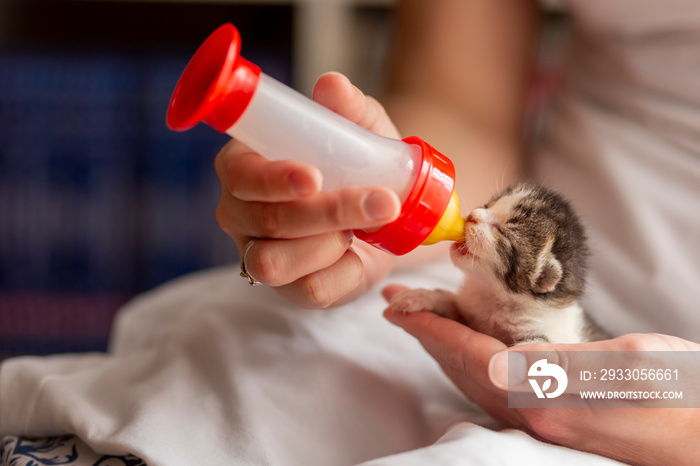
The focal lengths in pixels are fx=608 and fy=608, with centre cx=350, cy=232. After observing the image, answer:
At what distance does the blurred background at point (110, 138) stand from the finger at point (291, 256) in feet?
3.88

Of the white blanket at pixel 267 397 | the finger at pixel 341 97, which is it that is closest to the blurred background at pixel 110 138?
the white blanket at pixel 267 397

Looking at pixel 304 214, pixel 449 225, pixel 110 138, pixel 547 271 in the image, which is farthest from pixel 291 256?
pixel 110 138

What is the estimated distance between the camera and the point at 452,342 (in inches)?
24.7

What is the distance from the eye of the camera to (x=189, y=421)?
2.13 ft

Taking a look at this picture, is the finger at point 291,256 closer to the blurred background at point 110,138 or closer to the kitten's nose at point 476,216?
the kitten's nose at point 476,216

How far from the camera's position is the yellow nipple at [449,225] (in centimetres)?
58

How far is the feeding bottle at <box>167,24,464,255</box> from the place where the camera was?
491 mm

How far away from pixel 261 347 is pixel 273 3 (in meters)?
1.26

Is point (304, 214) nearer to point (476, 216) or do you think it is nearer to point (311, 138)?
point (311, 138)

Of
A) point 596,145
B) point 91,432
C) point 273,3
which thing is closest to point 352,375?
point 91,432

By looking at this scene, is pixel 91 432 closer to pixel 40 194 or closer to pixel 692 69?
pixel 692 69

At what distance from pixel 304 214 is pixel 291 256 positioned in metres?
0.05

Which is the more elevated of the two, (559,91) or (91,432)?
(559,91)

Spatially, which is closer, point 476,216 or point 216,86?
point 216,86
